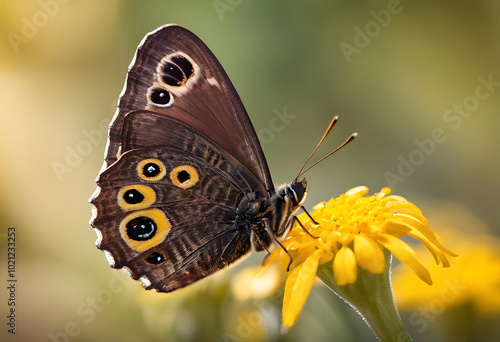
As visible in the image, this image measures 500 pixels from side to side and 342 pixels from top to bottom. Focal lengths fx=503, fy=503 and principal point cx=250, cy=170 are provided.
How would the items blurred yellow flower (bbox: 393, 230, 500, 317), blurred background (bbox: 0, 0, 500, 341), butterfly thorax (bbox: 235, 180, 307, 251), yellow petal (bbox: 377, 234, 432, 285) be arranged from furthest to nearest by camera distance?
blurred background (bbox: 0, 0, 500, 341) < blurred yellow flower (bbox: 393, 230, 500, 317) < butterfly thorax (bbox: 235, 180, 307, 251) < yellow petal (bbox: 377, 234, 432, 285)

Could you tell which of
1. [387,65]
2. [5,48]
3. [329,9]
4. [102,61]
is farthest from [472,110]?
[5,48]

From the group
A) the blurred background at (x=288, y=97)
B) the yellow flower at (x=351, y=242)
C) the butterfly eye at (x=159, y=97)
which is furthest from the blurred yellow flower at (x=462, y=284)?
the butterfly eye at (x=159, y=97)

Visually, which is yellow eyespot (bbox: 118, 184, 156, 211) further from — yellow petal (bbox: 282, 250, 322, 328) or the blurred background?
the blurred background

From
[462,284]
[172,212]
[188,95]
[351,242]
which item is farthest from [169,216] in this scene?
[462,284]

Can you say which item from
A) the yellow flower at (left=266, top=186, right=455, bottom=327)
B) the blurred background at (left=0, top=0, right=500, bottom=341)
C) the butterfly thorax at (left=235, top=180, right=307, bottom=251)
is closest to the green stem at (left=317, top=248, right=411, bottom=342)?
the yellow flower at (left=266, top=186, right=455, bottom=327)

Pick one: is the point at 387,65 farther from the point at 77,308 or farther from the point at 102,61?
the point at 77,308

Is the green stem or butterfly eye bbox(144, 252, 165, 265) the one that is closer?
the green stem

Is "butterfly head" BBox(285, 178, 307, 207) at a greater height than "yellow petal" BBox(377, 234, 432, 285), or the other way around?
"butterfly head" BBox(285, 178, 307, 207)
